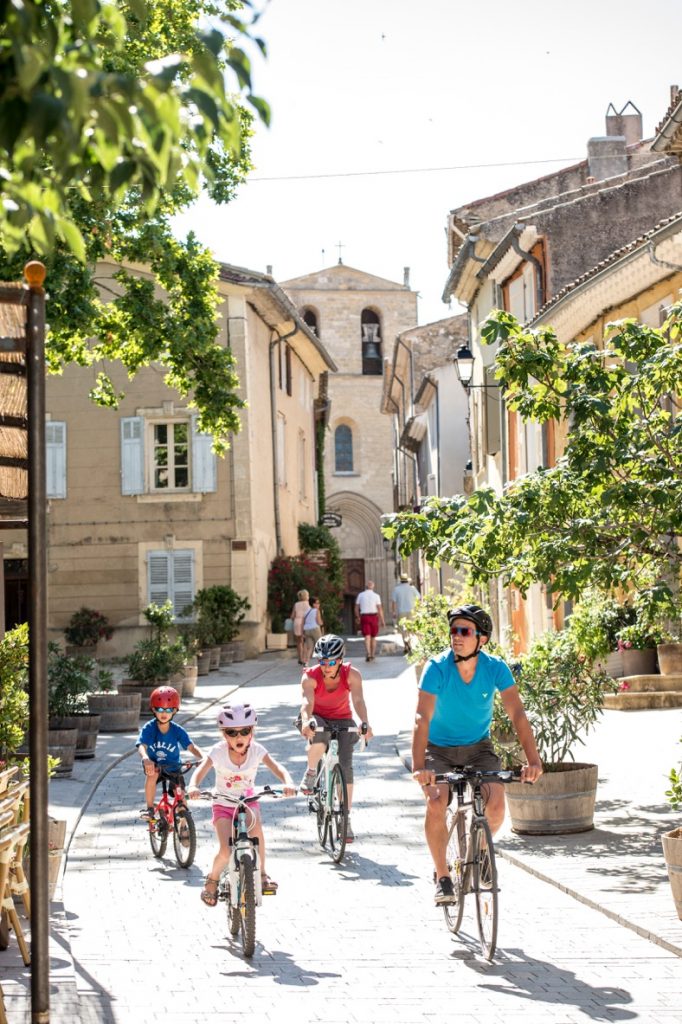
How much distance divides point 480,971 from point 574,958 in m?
0.50

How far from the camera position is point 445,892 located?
765 centimetres

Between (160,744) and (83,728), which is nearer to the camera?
(160,744)

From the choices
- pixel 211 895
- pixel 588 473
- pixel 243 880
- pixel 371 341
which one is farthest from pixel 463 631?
pixel 371 341

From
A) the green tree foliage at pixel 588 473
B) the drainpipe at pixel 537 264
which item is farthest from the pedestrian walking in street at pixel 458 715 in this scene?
the drainpipe at pixel 537 264

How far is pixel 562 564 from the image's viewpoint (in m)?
10.1

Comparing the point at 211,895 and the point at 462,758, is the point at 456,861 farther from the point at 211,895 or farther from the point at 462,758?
the point at 211,895

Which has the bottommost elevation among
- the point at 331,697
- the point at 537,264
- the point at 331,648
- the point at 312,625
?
the point at 331,697

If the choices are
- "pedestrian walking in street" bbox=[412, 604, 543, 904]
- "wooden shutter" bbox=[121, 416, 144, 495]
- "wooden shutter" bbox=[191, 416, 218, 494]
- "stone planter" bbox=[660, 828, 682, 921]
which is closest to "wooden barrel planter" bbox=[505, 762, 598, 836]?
"pedestrian walking in street" bbox=[412, 604, 543, 904]

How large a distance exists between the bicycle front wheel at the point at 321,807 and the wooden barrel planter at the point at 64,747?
180 inches

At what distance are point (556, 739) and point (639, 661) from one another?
906cm

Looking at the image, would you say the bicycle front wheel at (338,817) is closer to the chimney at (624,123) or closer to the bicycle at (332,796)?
the bicycle at (332,796)

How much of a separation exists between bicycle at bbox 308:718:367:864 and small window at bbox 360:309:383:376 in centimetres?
5905

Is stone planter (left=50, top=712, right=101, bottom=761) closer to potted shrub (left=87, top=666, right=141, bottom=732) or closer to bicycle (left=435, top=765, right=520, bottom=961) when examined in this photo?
potted shrub (left=87, top=666, right=141, bottom=732)

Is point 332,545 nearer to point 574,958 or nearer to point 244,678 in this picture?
point 244,678
